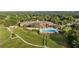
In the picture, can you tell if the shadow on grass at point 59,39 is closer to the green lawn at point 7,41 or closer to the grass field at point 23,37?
the grass field at point 23,37

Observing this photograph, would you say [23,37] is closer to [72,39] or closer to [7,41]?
[7,41]

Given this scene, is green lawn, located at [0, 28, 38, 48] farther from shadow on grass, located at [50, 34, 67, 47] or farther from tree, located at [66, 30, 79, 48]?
tree, located at [66, 30, 79, 48]

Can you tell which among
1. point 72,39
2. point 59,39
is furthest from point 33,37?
point 72,39

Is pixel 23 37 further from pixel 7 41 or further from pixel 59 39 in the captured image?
pixel 59 39

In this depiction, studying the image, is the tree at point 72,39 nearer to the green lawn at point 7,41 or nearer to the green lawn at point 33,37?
the green lawn at point 33,37

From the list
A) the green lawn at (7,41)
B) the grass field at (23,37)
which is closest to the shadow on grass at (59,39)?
the grass field at (23,37)

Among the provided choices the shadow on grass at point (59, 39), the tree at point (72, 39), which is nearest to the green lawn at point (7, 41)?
the shadow on grass at point (59, 39)

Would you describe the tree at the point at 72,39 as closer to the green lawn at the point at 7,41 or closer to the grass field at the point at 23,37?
the grass field at the point at 23,37

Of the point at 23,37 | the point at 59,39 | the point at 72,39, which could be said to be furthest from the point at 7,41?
the point at 72,39

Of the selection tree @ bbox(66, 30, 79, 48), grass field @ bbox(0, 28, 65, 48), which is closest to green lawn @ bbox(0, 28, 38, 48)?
grass field @ bbox(0, 28, 65, 48)

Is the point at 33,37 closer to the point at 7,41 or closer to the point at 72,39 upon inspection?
the point at 7,41

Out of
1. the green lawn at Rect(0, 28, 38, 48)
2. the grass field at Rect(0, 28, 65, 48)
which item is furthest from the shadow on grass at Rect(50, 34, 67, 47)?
the green lawn at Rect(0, 28, 38, 48)
